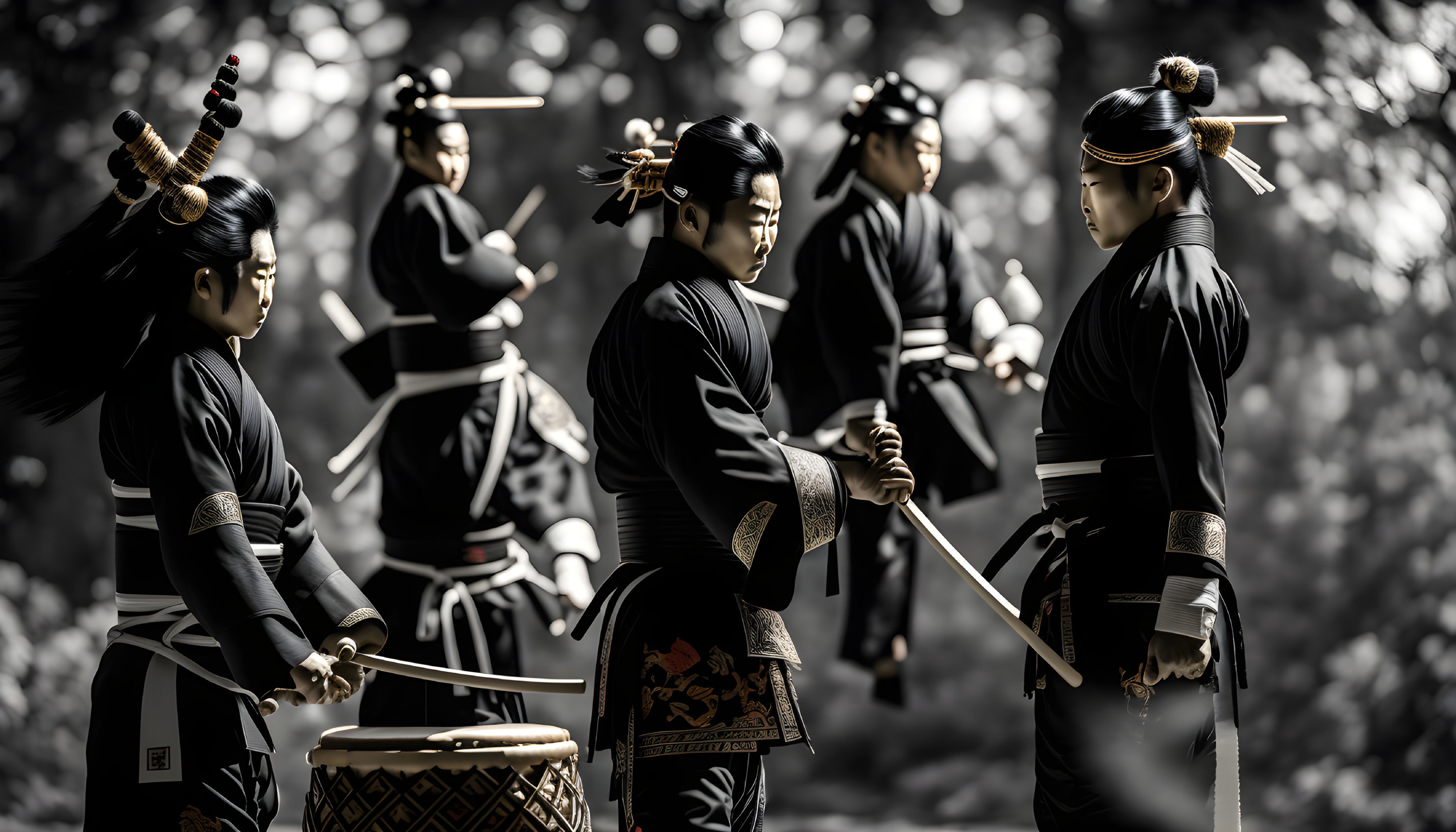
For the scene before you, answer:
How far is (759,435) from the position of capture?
2.21m

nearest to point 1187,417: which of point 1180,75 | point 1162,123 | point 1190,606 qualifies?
point 1190,606

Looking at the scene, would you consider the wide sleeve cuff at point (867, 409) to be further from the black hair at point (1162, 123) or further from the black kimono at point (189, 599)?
the black kimono at point (189, 599)

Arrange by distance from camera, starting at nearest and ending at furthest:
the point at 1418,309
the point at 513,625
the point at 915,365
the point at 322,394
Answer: the point at 513,625, the point at 915,365, the point at 1418,309, the point at 322,394

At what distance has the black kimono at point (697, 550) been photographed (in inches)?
85.3

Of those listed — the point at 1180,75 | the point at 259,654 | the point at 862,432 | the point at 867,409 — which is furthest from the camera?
the point at 867,409

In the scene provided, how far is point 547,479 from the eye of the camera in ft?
12.4

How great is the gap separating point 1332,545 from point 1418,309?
31.4 inches

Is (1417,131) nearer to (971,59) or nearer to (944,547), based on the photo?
(971,59)

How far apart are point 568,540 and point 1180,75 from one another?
198 centimetres

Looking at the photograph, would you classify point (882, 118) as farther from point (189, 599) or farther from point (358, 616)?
point (189, 599)

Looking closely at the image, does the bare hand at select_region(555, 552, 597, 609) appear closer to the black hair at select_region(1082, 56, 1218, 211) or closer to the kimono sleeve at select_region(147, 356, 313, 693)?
the kimono sleeve at select_region(147, 356, 313, 693)

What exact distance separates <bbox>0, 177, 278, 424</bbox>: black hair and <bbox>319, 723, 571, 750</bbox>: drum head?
2.27 ft

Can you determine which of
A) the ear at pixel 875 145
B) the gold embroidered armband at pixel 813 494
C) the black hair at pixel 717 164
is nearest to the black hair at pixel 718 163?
the black hair at pixel 717 164

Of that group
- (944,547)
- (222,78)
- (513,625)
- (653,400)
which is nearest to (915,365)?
(513,625)
